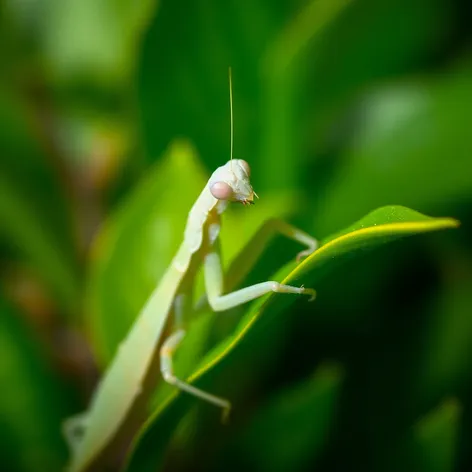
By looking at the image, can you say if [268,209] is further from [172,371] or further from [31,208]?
[31,208]

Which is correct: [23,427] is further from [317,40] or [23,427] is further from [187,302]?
[317,40]

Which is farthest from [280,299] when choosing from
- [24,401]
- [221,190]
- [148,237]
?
[24,401]

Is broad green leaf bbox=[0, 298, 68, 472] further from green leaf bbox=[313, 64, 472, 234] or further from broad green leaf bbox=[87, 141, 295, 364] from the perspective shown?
green leaf bbox=[313, 64, 472, 234]

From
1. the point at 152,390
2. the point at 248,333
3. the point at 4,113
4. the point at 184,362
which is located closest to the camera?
the point at 248,333

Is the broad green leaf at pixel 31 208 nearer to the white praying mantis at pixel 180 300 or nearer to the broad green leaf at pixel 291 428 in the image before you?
the white praying mantis at pixel 180 300

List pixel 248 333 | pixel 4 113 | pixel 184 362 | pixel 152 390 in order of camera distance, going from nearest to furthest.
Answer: pixel 248 333
pixel 184 362
pixel 152 390
pixel 4 113

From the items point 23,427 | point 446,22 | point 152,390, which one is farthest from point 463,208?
point 23,427
